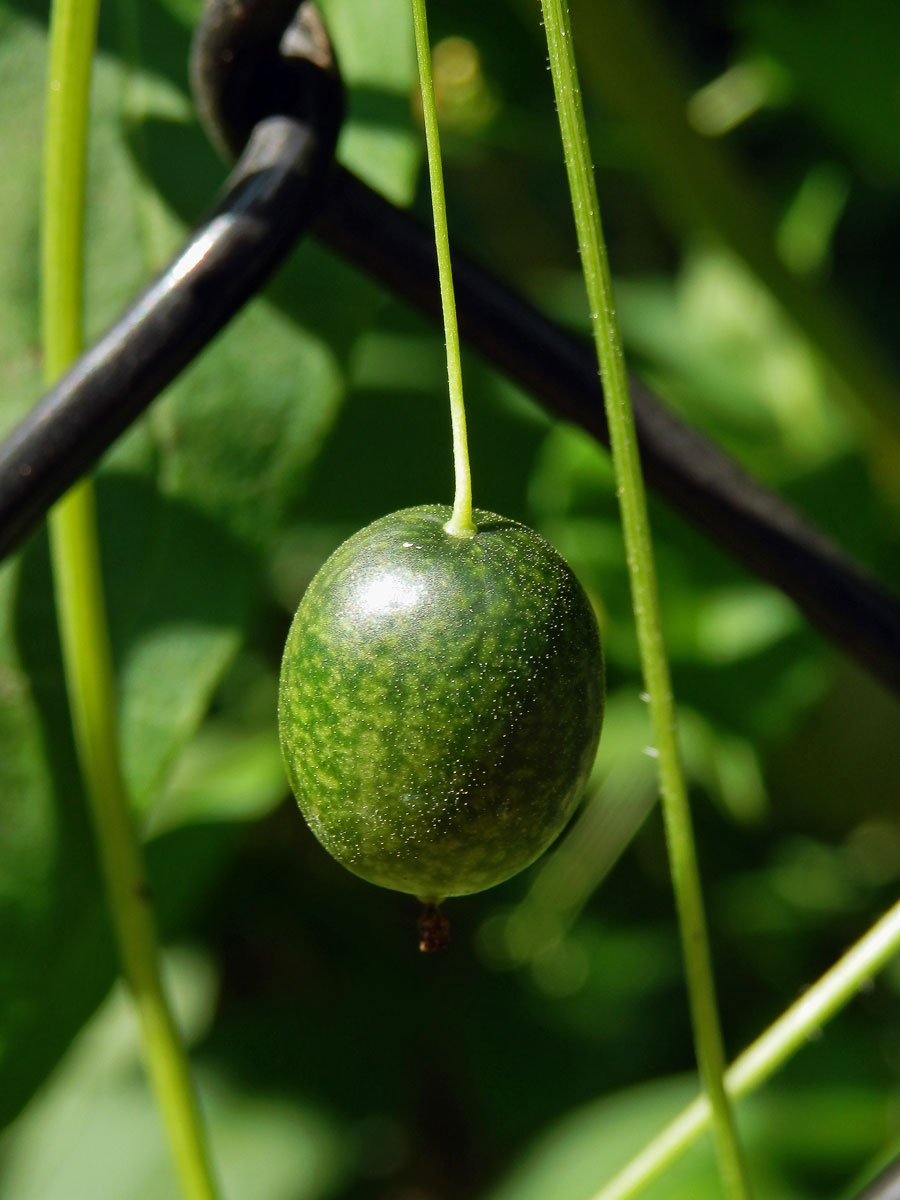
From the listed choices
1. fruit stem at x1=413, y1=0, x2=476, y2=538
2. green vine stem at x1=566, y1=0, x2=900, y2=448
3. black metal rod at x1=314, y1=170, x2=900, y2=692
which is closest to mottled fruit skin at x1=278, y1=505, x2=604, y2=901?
fruit stem at x1=413, y1=0, x2=476, y2=538

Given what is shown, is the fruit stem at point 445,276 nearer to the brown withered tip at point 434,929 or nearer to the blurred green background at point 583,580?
the brown withered tip at point 434,929

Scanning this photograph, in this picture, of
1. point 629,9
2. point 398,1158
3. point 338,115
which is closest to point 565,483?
point 629,9

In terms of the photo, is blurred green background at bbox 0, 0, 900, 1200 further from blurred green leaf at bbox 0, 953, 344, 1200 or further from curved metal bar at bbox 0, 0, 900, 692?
curved metal bar at bbox 0, 0, 900, 692

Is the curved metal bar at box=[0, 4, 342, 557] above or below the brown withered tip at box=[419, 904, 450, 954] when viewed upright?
above

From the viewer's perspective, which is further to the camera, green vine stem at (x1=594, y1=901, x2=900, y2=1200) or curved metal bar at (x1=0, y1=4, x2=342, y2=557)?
green vine stem at (x1=594, y1=901, x2=900, y2=1200)

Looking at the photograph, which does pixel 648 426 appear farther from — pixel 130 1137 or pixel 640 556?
pixel 130 1137
